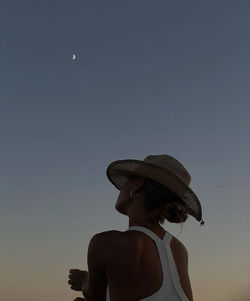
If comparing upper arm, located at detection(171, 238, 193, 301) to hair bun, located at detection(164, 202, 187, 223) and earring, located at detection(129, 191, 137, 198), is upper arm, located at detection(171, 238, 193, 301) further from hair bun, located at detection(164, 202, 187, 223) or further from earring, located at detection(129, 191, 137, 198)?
earring, located at detection(129, 191, 137, 198)

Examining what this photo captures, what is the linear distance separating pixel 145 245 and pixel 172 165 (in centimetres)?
81

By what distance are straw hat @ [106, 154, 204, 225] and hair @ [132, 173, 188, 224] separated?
50mm

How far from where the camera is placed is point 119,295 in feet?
13.1

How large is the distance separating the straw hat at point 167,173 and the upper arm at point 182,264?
314mm

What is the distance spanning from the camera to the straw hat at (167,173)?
439cm

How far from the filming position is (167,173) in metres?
4.37

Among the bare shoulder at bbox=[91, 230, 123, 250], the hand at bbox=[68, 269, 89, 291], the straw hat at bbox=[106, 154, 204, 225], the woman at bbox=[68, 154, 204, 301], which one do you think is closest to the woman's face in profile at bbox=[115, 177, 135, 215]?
the woman at bbox=[68, 154, 204, 301]

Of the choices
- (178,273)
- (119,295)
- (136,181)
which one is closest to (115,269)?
(119,295)

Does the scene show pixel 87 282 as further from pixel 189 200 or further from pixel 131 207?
pixel 189 200

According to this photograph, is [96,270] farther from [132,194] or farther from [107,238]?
[132,194]

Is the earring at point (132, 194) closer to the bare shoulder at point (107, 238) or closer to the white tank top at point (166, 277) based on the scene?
the white tank top at point (166, 277)

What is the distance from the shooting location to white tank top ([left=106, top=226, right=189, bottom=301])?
3.94 metres

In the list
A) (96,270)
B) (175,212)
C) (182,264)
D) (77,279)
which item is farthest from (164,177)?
(77,279)

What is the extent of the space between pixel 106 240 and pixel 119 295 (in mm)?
417
